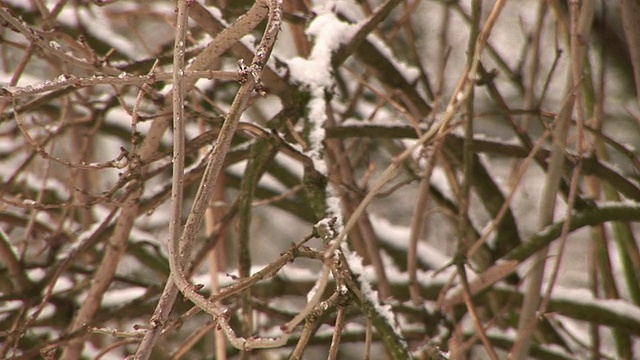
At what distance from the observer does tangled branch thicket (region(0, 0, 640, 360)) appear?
106cm

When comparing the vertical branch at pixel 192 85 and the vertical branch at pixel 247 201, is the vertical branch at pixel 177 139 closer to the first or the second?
the vertical branch at pixel 192 85

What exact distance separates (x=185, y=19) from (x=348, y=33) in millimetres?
783

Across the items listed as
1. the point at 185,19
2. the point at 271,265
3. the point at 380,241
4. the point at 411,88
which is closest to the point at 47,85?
the point at 185,19

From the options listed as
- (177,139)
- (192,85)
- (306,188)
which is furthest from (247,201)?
(177,139)

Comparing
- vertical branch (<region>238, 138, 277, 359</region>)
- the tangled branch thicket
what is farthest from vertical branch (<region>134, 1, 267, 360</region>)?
Answer: vertical branch (<region>238, 138, 277, 359</region>)

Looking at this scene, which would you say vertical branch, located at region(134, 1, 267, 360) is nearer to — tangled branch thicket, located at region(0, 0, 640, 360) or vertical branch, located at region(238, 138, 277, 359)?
tangled branch thicket, located at region(0, 0, 640, 360)

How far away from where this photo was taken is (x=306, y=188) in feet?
4.42

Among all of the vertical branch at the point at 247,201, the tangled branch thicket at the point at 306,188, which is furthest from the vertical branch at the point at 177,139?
the vertical branch at the point at 247,201

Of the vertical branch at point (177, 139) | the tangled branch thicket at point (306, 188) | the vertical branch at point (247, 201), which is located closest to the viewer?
the vertical branch at point (177, 139)

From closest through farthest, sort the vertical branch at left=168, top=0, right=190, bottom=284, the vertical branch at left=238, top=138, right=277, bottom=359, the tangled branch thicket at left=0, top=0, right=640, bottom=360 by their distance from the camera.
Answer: the vertical branch at left=168, top=0, right=190, bottom=284 < the tangled branch thicket at left=0, top=0, right=640, bottom=360 < the vertical branch at left=238, top=138, right=277, bottom=359

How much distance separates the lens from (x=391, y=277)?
2285 mm

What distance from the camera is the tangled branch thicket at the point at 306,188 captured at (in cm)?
106

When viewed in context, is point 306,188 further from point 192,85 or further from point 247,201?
point 192,85

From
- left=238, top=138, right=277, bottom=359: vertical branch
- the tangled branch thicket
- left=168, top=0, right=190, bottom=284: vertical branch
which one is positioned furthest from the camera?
left=238, top=138, right=277, bottom=359: vertical branch
